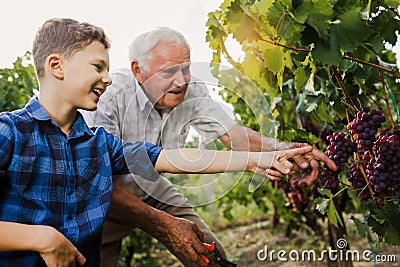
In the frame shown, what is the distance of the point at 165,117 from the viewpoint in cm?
210

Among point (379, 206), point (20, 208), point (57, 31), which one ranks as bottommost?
point (379, 206)

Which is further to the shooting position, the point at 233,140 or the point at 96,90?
the point at 233,140

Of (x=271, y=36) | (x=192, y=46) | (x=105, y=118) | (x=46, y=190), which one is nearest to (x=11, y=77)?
(x=105, y=118)

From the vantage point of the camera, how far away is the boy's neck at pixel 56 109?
5.64ft

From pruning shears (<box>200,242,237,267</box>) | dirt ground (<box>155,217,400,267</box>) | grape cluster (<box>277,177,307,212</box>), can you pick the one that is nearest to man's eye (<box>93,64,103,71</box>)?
pruning shears (<box>200,242,237,267</box>)

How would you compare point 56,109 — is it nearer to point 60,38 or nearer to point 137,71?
point 60,38

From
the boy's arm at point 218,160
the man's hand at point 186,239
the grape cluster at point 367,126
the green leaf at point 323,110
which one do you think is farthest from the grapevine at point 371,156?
the man's hand at point 186,239

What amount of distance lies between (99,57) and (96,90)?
100 millimetres

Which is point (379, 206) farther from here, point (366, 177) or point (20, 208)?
point (20, 208)

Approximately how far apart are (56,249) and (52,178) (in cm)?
24

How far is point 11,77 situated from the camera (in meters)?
3.55

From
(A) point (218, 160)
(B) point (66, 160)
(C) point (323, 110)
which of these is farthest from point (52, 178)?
(C) point (323, 110)

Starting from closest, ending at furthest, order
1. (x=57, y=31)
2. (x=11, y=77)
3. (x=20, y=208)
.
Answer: (x=20, y=208)
(x=57, y=31)
(x=11, y=77)

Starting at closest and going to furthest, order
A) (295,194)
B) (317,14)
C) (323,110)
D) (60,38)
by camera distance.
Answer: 1. (317,14)
2. (60,38)
3. (323,110)
4. (295,194)
